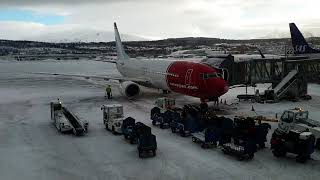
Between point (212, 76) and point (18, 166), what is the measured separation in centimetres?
1825

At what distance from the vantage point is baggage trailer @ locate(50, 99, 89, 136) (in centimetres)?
2562

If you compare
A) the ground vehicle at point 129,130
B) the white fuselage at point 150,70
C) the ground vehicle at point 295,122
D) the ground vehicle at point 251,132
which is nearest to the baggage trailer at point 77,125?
the ground vehicle at point 129,130

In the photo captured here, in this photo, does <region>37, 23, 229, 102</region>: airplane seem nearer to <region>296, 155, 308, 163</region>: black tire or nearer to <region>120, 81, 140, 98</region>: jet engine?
<region>120, 81, 140, 98</region>: jet engine

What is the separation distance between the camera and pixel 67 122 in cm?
2653

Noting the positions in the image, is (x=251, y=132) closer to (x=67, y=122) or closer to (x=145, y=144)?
(x=145, y=144)

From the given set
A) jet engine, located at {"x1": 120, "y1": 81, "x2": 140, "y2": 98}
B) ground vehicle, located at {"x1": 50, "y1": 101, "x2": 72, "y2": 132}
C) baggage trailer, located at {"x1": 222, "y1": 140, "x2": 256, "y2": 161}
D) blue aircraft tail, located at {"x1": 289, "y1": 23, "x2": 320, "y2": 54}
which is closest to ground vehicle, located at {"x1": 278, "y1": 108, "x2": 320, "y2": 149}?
baggage trailer, located at {"x1": 222, "y1": 140, "x2": 256, "y2": 161}

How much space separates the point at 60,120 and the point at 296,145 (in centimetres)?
1547

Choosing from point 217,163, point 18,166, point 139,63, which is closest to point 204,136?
point 217,163

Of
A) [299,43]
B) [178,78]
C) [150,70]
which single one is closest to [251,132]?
[178,78]

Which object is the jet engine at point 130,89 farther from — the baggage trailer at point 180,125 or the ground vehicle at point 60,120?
the baggage trailer at point 180,125

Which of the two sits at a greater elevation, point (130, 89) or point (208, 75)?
point (208, 75)

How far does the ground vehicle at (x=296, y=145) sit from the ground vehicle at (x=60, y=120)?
1341cm

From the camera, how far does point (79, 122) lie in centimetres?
2672

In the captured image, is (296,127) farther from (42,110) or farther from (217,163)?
(42,110)
